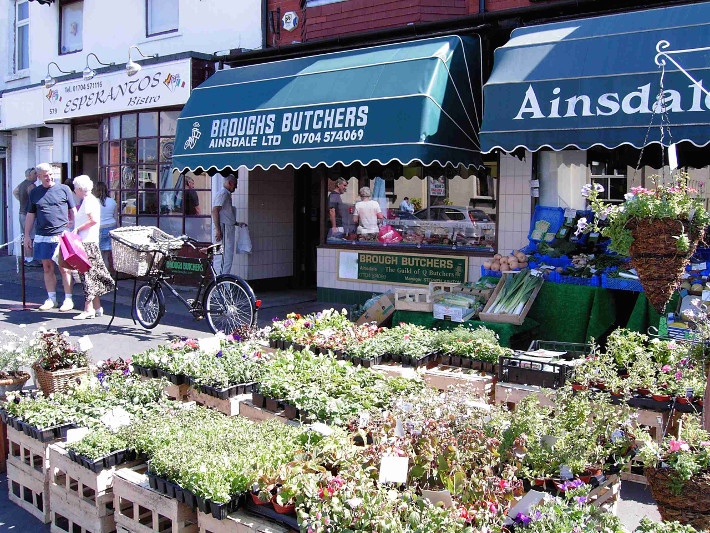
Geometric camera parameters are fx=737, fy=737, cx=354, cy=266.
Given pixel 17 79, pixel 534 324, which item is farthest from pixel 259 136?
pixel 17 79

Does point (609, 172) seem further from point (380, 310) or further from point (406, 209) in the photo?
point (380, 310)

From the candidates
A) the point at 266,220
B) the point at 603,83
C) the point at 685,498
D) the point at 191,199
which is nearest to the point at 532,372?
the point at 685,498

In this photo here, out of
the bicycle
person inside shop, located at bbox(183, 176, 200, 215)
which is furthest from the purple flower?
person inside shop, located at bbox(183, 176, 200, 215)

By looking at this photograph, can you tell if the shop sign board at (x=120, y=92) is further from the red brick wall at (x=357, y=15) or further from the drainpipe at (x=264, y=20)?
the red brick wall at (x=357, y=15)

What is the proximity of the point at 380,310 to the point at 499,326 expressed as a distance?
1676 millimetres

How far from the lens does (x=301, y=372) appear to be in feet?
16.6

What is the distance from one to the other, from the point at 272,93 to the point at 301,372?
19.7 feet

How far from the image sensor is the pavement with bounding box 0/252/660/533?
461cm

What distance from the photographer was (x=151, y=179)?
1393 cm

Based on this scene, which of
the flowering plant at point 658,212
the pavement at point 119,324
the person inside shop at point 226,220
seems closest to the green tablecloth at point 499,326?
the pavement at point 119,324

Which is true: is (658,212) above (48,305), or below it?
above

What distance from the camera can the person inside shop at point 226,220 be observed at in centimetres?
1170

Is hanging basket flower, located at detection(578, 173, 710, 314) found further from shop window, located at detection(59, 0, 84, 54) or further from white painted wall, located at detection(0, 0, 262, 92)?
shop window, located at detection(59, 0, 84, 54)

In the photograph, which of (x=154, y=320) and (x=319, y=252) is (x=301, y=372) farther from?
(x=319, y=252)
